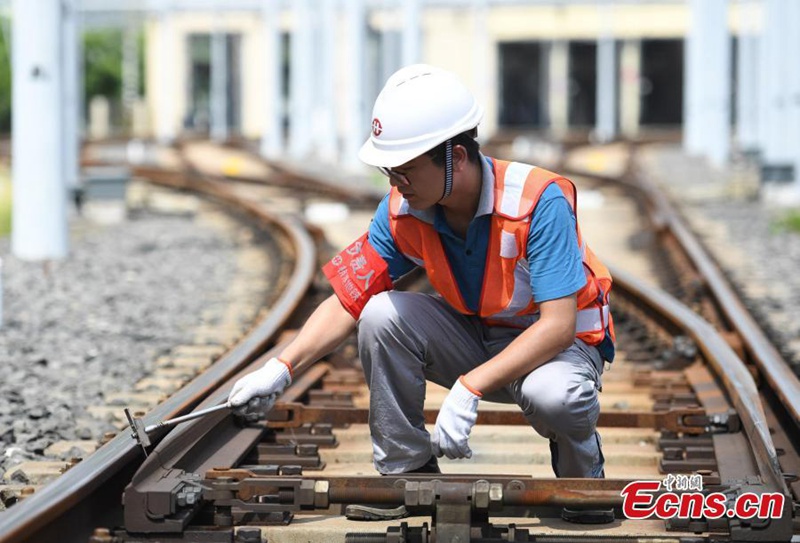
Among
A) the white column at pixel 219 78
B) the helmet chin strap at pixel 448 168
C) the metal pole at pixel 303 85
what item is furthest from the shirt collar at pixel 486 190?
the white column at pixel 219 78

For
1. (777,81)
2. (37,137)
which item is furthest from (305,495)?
(777,81)

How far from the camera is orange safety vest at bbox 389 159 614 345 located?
13.3 feet

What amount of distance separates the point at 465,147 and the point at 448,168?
0.09 metres

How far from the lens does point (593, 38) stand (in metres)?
45.2

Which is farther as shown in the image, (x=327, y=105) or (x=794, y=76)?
(x=327, y=105)

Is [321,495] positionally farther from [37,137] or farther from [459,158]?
[37,137]

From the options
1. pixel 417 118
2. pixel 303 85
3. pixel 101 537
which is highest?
pixel 417 118

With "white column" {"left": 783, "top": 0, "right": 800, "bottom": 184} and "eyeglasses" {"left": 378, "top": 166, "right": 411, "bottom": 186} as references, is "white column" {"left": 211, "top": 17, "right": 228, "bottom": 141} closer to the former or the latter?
"white column" {"left": 783, "top": 0, "right": 800, "bottom": 184}

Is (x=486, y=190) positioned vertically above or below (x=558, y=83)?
above

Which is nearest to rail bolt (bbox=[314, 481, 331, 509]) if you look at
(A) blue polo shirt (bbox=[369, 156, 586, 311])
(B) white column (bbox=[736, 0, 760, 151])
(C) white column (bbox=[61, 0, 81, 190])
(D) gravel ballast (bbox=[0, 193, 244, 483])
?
(A) blue polo shirt (bbox=[369, 156, 586, 311])

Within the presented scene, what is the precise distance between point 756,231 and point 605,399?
8.84m

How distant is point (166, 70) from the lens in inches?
1742

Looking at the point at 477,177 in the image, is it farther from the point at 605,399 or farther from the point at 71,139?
the point at 71,139

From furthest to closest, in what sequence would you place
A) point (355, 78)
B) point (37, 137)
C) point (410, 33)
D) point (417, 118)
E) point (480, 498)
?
point (410, 33) < point (355, 78) < point (37, 137) < point (417, 118) < point (480, 498)
